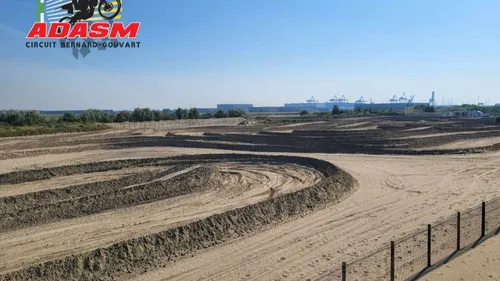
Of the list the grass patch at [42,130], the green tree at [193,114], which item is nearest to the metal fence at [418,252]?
the grass patch at [42,130]

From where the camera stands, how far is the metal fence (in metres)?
8.62

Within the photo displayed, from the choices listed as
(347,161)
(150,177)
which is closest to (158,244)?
(150,177)

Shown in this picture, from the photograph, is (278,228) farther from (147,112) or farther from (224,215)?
(147,112)

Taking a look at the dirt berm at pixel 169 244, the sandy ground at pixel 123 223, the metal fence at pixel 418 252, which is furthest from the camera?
the sandy ground at pixel 123 223

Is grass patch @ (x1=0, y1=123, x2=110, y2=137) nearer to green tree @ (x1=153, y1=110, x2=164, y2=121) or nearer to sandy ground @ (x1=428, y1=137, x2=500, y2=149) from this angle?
green tree @ (x1=153, y1=110, x2=164, y2=121)

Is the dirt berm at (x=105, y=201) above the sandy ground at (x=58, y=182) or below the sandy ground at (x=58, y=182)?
above

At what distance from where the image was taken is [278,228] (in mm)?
12414

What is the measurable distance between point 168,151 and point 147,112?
153 ft

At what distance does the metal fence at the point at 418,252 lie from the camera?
28.3 feet

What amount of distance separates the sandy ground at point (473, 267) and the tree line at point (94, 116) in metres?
62.4

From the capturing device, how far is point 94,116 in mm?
72188

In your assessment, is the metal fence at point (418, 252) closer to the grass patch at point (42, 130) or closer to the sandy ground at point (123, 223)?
the sandy ground at point (123, 223)

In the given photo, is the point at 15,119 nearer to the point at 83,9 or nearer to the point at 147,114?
the point at 147,114

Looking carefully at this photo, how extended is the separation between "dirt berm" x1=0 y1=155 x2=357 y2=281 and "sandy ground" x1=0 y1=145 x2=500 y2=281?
446 millimetres
